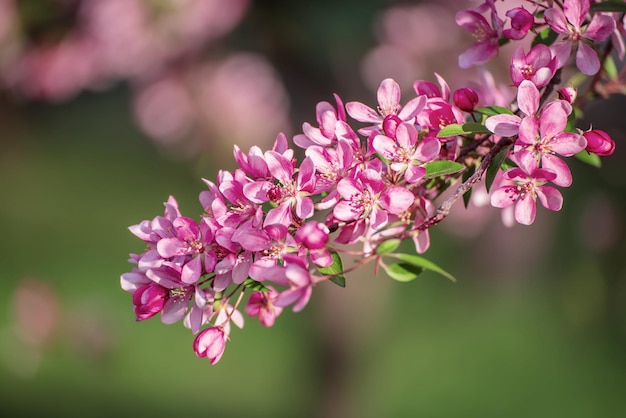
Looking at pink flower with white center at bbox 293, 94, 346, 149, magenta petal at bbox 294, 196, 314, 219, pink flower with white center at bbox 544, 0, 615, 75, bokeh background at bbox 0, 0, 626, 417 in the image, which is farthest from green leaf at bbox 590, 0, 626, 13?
bokeh background at bbox 0, 0, 626, 417

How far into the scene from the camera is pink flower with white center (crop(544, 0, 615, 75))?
0.95 meters

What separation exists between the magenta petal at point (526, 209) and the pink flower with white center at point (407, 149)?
13cm

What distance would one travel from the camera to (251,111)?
10.8 ft

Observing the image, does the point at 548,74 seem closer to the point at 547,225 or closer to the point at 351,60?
the point at 351,60

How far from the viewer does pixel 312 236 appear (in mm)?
838

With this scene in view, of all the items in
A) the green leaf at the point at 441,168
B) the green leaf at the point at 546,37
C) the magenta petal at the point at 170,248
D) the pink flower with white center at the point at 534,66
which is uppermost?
the green leaf at the point at 546,37

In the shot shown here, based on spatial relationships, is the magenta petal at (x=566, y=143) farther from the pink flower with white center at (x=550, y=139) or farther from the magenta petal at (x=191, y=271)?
the magenta petal at (x=191, y=271)

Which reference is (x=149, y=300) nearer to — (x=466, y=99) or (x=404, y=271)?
(x=404, y=271)

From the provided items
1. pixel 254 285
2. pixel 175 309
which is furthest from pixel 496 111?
pixel 175 309

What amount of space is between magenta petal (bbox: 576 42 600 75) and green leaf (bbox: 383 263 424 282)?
0.34 meters

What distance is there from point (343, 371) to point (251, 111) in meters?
1.23

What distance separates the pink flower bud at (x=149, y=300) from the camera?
90cm

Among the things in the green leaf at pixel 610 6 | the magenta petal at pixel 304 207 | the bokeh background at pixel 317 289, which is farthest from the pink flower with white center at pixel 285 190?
the bokeh background at pixel 317 289

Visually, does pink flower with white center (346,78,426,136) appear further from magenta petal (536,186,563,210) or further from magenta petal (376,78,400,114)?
magenta petal (536,186,563,210)
